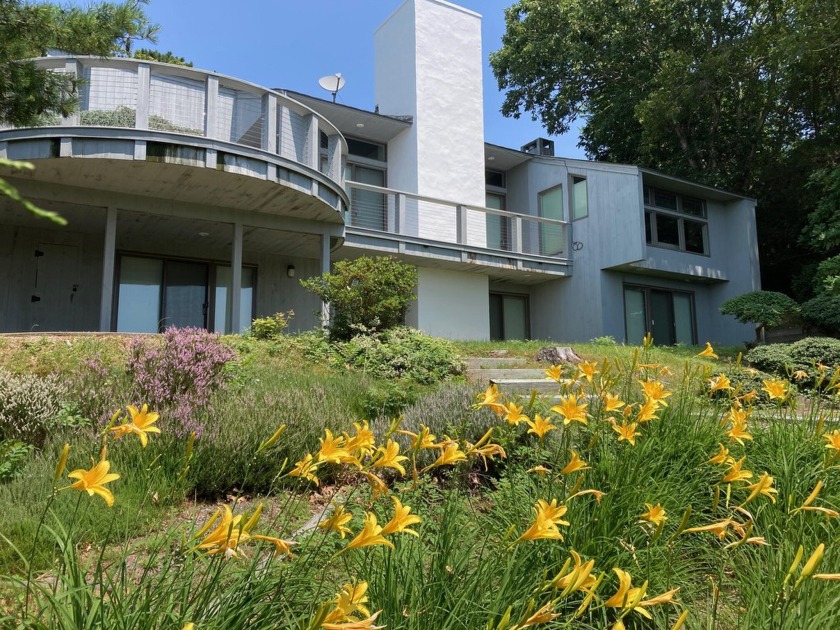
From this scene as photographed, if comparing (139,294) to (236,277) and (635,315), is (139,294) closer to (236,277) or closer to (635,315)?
(236,277)

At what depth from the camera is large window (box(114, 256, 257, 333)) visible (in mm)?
12938

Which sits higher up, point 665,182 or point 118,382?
point 665,182

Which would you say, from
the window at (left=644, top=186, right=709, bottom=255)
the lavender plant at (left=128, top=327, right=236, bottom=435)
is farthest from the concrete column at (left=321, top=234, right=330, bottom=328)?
the window at (left=644, top=186, right=709, bottom=255)

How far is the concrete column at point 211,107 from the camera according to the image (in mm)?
9617

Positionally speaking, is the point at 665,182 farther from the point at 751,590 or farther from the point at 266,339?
the point at 751,590

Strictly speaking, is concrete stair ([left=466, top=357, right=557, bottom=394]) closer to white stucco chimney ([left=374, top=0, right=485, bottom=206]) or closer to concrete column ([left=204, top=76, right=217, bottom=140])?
concrete column ([left=204, top=76, right=217, bottom=140])

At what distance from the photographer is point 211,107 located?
32.0 ft

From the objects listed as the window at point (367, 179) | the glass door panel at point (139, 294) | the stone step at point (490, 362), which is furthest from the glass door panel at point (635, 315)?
the glass door panel at point (139, 294)

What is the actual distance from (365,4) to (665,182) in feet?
36.3

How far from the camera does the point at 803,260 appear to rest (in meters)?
22.0

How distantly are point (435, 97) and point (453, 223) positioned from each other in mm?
3744

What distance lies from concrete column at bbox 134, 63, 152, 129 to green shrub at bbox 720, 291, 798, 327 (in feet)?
45.1

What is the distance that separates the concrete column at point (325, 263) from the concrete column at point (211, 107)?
324 cm

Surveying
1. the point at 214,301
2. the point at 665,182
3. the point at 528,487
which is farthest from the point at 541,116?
the point at 528,487
